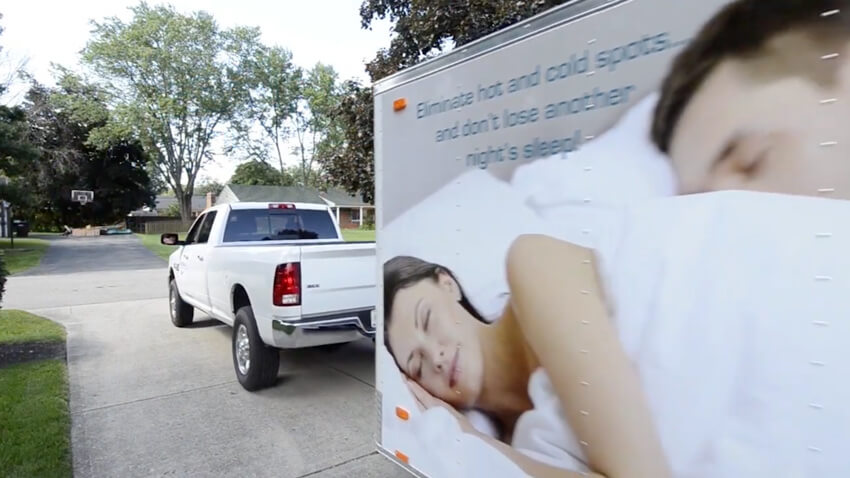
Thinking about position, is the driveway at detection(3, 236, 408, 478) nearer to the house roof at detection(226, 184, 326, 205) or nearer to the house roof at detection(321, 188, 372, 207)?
the house roof at detection(226, 184, 326, 205)

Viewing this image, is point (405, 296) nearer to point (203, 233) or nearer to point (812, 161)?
point (812, 161)

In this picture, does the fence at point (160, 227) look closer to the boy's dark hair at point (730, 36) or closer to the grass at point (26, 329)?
the grass at point (26, 329)

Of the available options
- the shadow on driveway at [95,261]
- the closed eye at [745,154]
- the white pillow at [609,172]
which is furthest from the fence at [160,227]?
the closed eye at [745,154]

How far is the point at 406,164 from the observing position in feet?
9.18

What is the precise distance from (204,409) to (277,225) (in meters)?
2.74

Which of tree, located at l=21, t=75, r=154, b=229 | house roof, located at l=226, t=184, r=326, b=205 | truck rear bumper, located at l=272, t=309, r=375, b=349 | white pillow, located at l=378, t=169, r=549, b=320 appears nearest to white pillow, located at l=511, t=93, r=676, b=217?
white pillow, located at l=378, t=169, r=549, b=320

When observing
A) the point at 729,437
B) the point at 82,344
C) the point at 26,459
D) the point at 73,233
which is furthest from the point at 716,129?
the point at 73,233

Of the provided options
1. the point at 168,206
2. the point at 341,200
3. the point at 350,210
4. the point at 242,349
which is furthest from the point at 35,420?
the point at 168,206

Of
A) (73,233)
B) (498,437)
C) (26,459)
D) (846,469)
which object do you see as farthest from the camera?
(73,233)

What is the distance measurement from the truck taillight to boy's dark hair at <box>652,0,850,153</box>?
12.2 ft

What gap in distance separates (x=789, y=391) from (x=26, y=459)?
189 inches

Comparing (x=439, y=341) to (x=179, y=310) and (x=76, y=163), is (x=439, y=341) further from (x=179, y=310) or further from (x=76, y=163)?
(x=76, y=163)

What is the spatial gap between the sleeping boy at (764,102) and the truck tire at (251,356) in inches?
178

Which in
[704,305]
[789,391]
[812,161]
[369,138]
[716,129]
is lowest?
[789,391]
